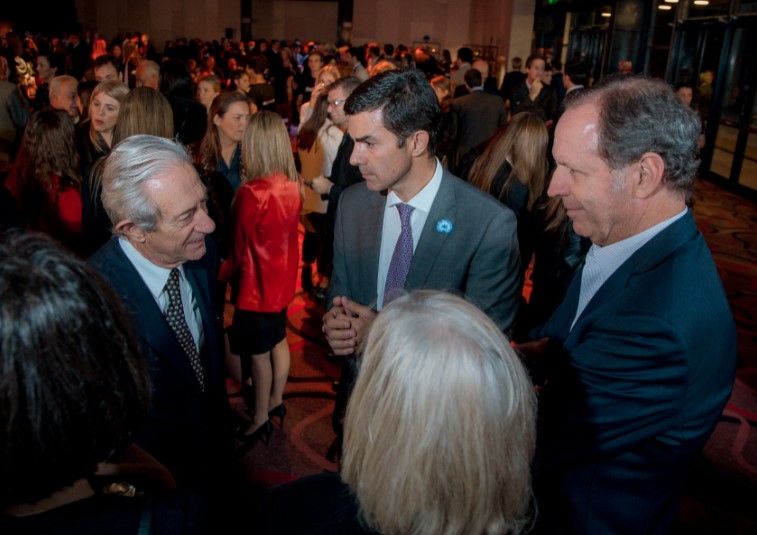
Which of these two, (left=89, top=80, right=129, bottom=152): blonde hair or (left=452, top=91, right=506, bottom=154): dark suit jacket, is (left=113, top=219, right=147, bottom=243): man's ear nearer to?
(left=89, top=80, right=129, bottom=152): blonde hair

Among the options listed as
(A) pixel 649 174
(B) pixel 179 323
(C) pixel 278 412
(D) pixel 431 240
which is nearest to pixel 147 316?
(B) pixel 179 323

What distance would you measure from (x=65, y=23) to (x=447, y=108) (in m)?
17.4

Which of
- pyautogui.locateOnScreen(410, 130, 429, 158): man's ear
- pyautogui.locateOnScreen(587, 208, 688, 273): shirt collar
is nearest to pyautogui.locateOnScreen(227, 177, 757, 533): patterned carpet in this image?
pyautogui.locateOnScreen(410, 130, 429, 158): man's ear

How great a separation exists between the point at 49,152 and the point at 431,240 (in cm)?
231

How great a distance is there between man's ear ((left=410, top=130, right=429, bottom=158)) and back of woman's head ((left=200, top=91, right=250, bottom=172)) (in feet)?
6.62

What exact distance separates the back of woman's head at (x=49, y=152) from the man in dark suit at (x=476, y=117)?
4.06m

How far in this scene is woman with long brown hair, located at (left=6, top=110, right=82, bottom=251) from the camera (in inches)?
124

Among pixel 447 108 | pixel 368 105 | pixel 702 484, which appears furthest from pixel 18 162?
pixel 447 108

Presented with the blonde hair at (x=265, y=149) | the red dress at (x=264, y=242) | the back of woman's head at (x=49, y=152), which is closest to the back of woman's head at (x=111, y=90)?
the back of woman's head at (x=49, y=152)

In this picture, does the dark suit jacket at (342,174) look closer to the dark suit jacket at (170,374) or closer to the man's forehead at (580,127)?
the dark suit jacket at (170,374)

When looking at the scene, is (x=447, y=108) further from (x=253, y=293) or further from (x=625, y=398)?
(x=625, y=398)

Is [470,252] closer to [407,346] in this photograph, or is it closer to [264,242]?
[407,346]

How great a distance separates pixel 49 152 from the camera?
3.17m

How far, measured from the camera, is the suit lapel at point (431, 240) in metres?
1.96
